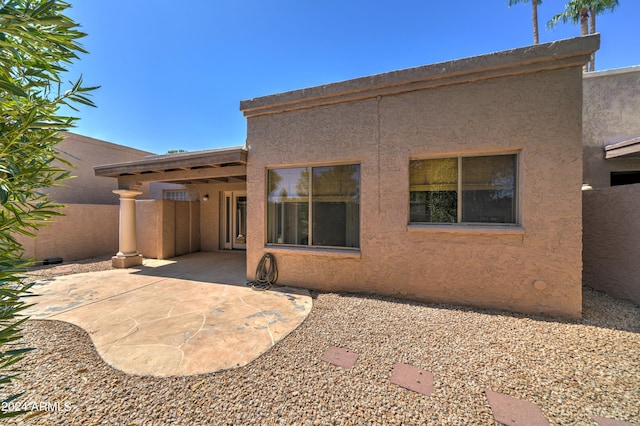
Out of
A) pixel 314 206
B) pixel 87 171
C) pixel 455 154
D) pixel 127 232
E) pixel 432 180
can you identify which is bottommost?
pixel 127 232

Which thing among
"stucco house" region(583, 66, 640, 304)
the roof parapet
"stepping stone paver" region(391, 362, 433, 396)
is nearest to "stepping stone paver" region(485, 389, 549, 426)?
"stepping stone paver" region(391, 362, 433, 396)

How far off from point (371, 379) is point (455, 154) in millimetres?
4366

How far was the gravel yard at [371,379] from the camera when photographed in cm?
217

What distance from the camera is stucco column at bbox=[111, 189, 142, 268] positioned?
309 inches

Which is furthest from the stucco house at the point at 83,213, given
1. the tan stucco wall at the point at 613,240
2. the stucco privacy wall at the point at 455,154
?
the tan stucco wall at the point at 613,240

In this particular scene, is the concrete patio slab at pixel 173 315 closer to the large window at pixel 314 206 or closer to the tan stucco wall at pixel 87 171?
the large window at pixel 314 206

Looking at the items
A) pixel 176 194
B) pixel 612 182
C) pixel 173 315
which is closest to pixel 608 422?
pixel 173 315

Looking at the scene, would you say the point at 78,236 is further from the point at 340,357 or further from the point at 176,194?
the point at 340,357

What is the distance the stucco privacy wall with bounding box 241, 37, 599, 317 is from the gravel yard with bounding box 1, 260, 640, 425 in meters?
0.91

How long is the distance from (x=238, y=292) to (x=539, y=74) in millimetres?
7730

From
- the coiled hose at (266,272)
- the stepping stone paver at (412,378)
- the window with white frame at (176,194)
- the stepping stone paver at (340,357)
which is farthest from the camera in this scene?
the window with white frame at (176,194)

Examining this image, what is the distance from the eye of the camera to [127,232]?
7961mm

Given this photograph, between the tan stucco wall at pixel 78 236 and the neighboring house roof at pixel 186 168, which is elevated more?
the neighboring house roof at pixel 186 168

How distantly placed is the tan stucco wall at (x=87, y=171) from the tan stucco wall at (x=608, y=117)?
19862 mm
